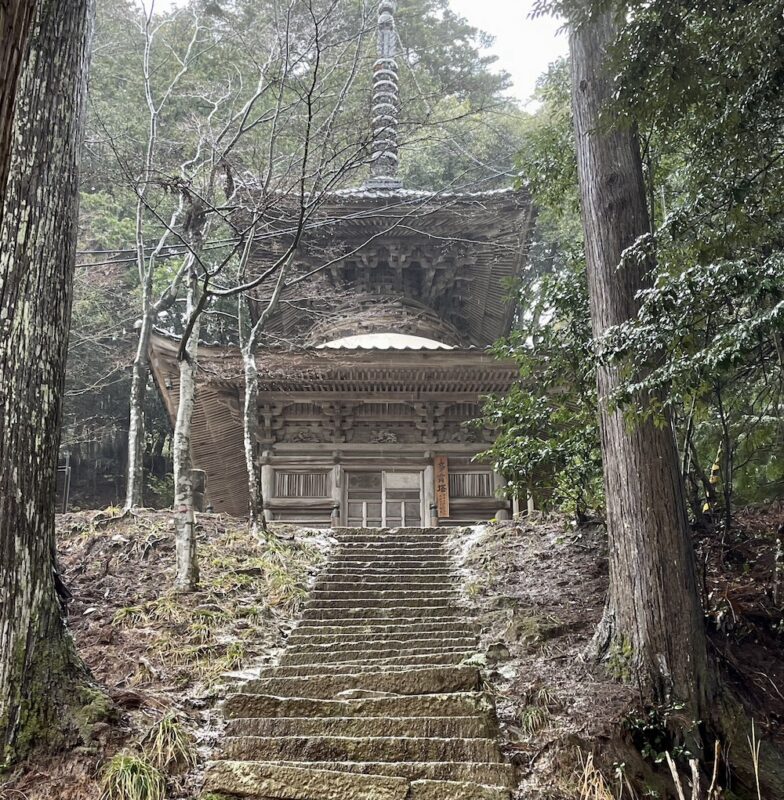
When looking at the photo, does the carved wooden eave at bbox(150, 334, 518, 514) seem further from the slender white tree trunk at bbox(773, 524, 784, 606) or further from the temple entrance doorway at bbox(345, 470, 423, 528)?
the slender white tree trunk at bbox(773, 524, 784, 606)

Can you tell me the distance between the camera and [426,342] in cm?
1452

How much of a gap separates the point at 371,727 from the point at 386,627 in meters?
2.03

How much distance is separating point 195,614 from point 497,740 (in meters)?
3.14

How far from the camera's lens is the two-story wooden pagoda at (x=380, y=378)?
11711 millimetres

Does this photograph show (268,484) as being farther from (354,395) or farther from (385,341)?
(385,341)

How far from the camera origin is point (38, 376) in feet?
14.3

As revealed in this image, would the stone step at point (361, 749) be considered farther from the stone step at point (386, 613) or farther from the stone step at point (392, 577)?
the stone step at point (392, 577)

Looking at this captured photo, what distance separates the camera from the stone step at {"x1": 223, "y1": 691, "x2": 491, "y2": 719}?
507cm

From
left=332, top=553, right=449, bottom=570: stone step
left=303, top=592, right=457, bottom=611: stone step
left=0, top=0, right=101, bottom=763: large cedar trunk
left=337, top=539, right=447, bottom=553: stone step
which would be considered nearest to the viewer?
left=0, top=0, right=101, bottom=763: large cedar trunk

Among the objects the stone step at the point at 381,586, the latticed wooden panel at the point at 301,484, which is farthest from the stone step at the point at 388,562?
the latticed wooden panel at the point at 301,484

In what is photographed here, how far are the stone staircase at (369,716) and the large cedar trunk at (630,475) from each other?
1230 millimetres

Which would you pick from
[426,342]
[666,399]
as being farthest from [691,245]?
[426,342]

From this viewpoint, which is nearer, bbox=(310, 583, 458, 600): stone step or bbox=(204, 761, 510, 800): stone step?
bbox=(204, 761, 510, 800): stone step

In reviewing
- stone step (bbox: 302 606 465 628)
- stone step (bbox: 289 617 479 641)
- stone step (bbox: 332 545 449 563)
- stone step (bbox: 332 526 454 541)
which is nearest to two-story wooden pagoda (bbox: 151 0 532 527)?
stone step (bbox: 332 526 454 541)
